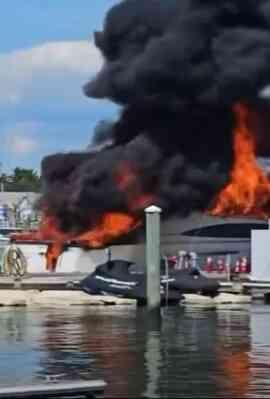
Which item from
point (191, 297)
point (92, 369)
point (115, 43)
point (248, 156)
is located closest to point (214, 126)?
point (248, 156)

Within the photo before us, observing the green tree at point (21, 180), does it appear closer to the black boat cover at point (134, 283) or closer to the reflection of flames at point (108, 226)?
the reflection of flames at point (108, 226)

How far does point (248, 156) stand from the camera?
213ft

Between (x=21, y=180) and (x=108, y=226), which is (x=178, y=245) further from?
(x=21, y=180)

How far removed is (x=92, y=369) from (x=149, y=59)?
160 ft

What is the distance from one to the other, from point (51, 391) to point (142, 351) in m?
7.18

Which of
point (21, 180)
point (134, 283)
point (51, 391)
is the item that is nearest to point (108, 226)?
point (134, 283)

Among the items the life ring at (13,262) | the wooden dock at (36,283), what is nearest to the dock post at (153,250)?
the wooden dock at (36,283)

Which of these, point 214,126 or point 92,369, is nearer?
point 92,369

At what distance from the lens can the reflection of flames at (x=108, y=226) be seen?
198 feet

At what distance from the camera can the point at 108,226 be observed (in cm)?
6375

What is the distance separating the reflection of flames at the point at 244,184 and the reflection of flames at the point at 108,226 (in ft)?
14.5

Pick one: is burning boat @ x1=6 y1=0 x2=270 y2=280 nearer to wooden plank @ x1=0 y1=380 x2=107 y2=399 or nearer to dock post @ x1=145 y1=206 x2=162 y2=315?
dock post @ x1=145 y1=206 x2=162 y2=315

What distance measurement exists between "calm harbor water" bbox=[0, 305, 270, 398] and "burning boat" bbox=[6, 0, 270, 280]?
109 ft

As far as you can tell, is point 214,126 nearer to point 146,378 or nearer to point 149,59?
point 149,59
